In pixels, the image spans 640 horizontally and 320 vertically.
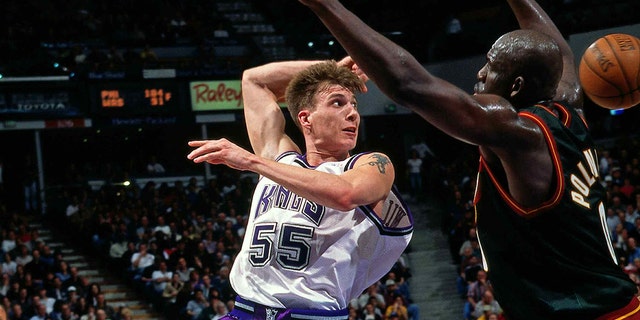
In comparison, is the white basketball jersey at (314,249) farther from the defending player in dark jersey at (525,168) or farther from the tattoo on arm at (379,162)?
the defending player in dark jersey at (525,168)

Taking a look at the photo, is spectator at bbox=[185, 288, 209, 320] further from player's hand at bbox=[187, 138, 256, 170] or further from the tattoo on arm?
player's hand at bbox=[187, 138, 256, 170]

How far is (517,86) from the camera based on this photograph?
3.31 meters

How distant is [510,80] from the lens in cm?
331

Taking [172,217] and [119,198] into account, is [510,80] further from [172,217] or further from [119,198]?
[119,198]

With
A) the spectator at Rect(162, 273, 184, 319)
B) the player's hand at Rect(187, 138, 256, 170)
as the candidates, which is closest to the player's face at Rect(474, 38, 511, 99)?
the player's hand at Rect(187, 138, 256, 170)

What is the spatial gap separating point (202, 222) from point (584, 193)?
1655 centimetres

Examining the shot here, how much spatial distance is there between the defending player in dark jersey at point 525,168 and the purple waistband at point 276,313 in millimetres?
1200

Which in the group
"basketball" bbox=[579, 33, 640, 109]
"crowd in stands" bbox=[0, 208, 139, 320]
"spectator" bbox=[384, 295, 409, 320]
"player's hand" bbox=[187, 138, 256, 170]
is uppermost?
"basketball" bbox=[579, 33, 640, 109]

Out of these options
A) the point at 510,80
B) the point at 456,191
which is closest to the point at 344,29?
the point at 510,80

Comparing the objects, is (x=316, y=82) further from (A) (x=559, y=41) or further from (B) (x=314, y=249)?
(A) (x=559, y=41)

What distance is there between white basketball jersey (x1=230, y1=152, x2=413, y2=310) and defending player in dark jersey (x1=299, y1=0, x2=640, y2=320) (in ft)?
3.75

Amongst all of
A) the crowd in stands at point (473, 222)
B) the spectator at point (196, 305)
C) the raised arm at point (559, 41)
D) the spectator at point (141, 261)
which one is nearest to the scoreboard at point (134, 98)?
the spectator at point (141, 261)

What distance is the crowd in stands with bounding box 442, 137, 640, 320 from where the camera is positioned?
15180 millimetres

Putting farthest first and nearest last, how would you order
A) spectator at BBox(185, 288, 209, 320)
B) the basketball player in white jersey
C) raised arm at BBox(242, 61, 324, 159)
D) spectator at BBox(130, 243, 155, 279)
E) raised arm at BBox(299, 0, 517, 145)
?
spectator at BBox(130, 243, 155, 279) < spectator at BBox(185, 288, 209, 320) < raised arm at BBox(242, 61, 324, 159) < the basketball player in white jersey < raised arm at BBox(299, 0, 517, 145)
